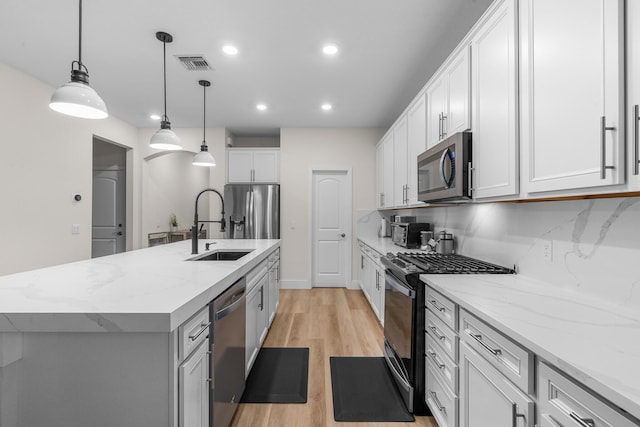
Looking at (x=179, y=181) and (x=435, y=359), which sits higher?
(x=179, y=181)

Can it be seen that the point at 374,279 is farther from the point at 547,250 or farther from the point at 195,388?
the point at 195,388

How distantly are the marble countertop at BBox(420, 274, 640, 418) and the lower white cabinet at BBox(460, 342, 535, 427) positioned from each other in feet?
0.70

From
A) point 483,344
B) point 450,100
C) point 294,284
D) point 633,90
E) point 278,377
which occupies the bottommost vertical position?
point 278,377

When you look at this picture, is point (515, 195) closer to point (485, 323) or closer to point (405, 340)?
point (485, 323)

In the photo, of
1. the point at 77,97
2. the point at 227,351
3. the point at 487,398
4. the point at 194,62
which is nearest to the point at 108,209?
the point at 194,62

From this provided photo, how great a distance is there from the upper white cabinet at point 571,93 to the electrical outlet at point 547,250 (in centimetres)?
43

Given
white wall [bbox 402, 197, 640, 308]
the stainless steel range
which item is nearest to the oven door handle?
the stainless steel range

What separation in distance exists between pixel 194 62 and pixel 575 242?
3.28 metres

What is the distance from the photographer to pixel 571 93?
46.9 inches

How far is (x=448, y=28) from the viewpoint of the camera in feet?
8.01

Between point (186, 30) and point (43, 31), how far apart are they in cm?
118

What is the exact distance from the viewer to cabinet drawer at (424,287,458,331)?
1.56 m

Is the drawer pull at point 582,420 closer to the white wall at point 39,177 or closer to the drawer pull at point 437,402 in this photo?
the drawer pull at point 437,402

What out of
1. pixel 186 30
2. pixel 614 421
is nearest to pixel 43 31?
pixel 186 30
